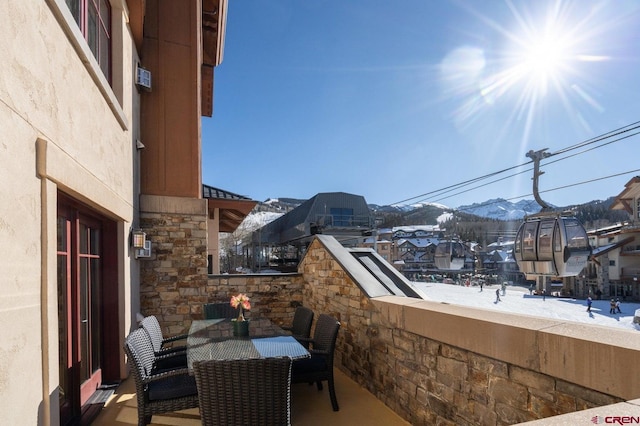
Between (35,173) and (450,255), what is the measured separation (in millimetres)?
10430

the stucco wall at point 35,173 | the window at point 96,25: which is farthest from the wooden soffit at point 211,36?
the stucco wall at point 35,173

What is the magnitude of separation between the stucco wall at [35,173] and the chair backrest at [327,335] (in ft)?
6.98

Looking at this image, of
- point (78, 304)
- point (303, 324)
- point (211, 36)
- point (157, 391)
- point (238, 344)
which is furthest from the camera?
point (211, 36)

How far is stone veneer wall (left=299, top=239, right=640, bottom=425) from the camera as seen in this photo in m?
1.53

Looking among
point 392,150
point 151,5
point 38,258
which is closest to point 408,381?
point 38,258

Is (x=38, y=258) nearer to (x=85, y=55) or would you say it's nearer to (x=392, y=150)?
(x=85, y=55)

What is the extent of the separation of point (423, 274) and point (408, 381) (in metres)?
27.8

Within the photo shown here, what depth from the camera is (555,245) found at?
539 cm

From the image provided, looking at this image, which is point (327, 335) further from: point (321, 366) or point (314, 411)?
point (314, 411)

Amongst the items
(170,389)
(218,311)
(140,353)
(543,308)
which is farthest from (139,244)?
(543,308)

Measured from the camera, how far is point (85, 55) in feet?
9.20

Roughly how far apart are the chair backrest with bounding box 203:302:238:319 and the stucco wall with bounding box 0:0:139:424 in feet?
8.51

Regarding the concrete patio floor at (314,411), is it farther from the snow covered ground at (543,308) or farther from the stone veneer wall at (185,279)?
the snow covered ground at (543,308)

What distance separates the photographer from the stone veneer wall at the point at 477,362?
5.02ft
